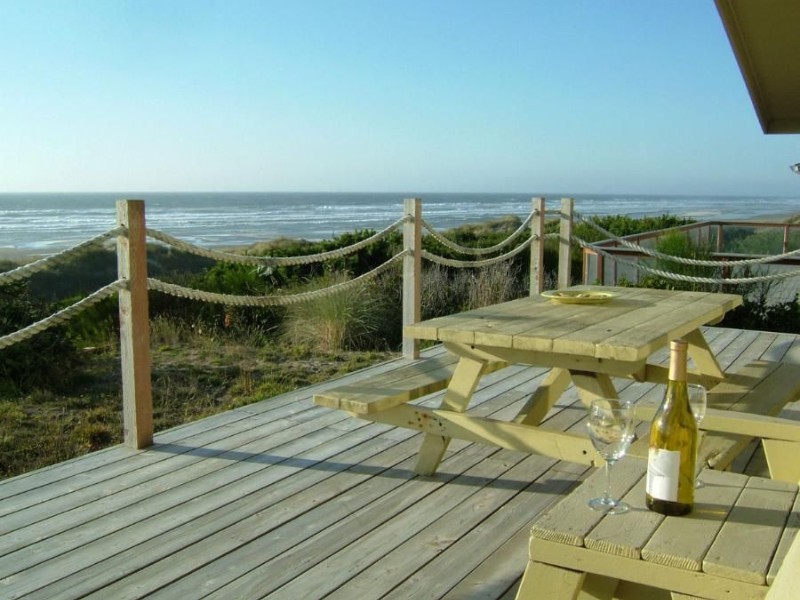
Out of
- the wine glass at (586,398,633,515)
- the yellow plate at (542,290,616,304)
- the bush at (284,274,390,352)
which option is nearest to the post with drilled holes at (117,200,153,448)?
the yellow plate at (542,290,616,304)

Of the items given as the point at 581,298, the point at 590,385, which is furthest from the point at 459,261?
the point at 590,385

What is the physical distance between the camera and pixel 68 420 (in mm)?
5574

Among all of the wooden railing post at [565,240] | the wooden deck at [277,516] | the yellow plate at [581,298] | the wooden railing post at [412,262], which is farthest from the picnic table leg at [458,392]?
the wooden railing post at [565,240]

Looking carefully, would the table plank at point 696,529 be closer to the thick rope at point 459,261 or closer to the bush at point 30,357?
the thick rope at point 459,261

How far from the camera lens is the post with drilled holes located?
11.3ft

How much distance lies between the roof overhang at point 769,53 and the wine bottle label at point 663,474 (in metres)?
1.02

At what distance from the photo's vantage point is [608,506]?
149cm

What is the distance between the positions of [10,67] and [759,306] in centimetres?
3886

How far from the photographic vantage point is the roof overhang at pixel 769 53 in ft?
5.85

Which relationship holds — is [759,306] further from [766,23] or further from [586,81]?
[586,81]

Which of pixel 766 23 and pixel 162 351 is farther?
pixel 162 351

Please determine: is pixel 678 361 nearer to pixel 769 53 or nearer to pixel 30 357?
pixel 769 53

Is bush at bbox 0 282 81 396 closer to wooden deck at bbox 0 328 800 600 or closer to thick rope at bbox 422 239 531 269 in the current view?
wooden deck at bbox 0 328 800 600

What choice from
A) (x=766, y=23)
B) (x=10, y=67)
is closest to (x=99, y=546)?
(x=766, y=23)
